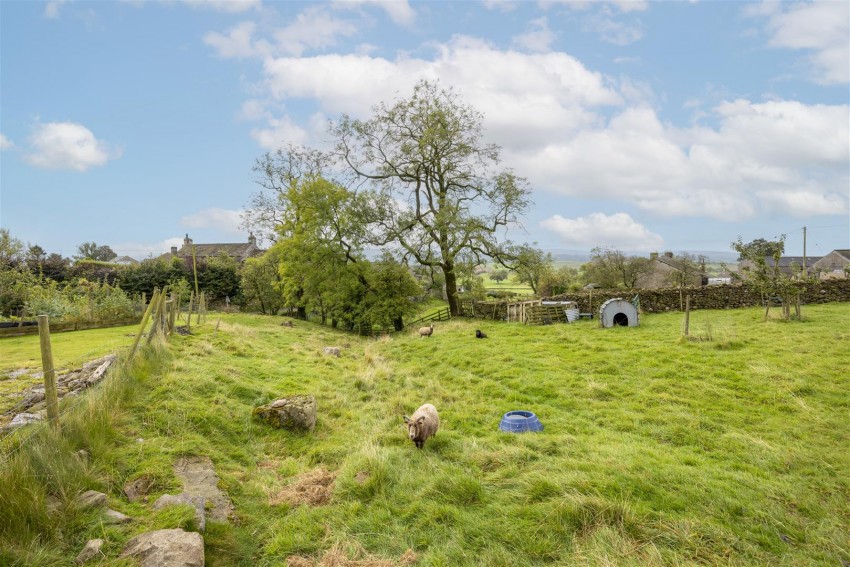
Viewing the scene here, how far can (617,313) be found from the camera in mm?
21359

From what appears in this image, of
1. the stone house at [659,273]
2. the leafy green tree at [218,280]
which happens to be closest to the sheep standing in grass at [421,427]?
the leafy green tree at [218,280]

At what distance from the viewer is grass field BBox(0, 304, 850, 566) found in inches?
193

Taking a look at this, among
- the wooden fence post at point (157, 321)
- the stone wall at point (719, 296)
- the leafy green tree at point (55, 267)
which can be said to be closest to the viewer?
the wooden fence post at point (157, 321)

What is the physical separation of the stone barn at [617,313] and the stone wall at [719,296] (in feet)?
17.0

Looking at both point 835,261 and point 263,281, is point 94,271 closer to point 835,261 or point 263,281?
point 263,281

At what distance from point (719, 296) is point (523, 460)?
25.3 m

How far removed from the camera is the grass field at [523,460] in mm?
4906

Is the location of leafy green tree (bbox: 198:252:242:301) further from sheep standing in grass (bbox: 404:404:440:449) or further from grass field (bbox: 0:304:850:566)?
sheep standing in grass (bbox: 404:404:440:449)

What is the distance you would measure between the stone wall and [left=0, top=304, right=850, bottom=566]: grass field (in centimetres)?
1236

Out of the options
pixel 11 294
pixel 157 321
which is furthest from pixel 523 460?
pixel 11 294

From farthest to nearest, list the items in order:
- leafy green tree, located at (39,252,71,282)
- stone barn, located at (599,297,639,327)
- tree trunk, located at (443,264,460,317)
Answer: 1. leafy green tree, located at (39,252,71,282)
2. tree trunk, located at (443,264,460,317)
3. stone barn, located at (599,297,639,327)

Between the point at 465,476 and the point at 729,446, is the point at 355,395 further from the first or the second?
the point at 729,446

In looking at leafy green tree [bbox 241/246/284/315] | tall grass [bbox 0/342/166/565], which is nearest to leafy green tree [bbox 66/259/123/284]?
leafy green tree [bbox 241/246/284/315]

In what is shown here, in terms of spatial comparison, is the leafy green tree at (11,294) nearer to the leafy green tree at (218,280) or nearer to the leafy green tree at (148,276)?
the leafy green tree at (148,276)
